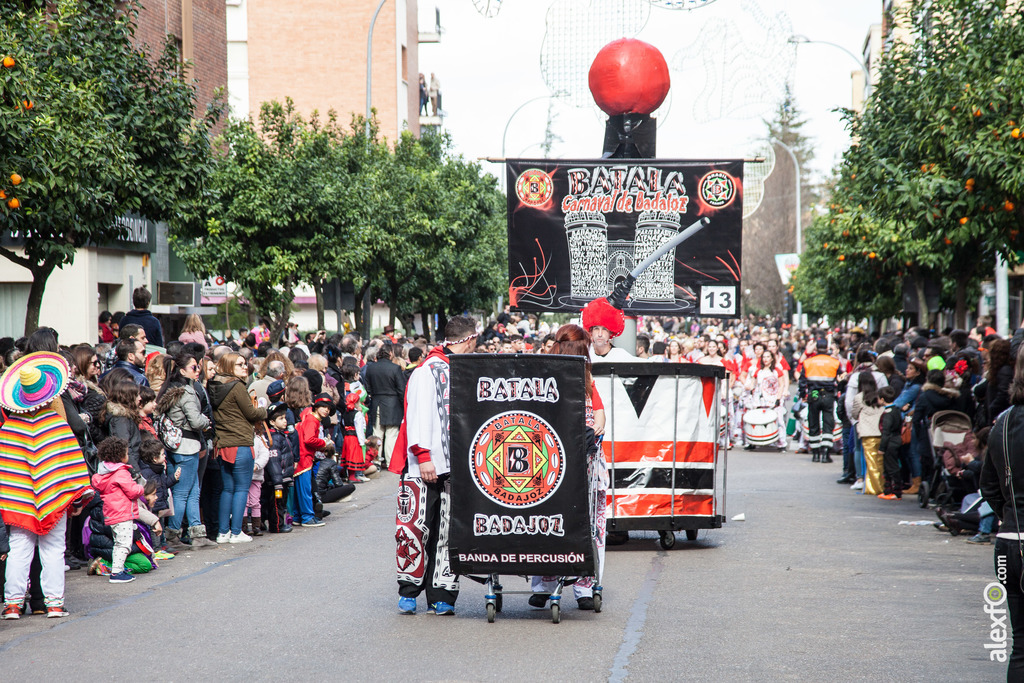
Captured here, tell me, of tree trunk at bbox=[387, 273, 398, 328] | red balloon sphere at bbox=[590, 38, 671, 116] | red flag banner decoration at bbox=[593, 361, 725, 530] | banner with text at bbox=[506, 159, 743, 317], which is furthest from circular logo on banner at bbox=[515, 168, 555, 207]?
tree trunk at bbox=[387, 273, 398, 328]

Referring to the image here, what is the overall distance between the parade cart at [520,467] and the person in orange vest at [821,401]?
13213mm

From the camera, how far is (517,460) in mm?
7355

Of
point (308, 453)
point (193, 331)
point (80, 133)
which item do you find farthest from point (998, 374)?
point (80, 133)

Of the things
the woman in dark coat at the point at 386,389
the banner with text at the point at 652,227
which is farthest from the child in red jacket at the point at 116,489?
the woman in dark coat at the point at 386,389

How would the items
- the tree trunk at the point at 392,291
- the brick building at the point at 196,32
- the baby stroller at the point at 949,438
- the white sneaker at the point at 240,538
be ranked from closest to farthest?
the white sneaker at the point at 240,538 → the baby stroller at the point at 949,438 → the brick building at the point at 196,32 → the tree trunk at the point at 392,291

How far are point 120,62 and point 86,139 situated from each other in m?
3.02

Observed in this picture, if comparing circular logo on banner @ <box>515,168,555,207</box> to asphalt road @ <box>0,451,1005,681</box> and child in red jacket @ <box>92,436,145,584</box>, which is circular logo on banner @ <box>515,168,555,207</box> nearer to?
asphalt road @ <box>0,451,1005,681</box>

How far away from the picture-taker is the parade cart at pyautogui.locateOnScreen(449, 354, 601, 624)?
7.29m

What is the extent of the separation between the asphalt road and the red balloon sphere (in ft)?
16.6

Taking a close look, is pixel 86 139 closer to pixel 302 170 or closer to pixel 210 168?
pixel 210 168

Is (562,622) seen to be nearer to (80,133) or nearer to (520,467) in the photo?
(520,467)

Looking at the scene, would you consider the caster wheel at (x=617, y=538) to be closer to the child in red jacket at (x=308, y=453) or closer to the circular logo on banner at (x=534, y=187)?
the child in red jacket at (x=308, y=453)

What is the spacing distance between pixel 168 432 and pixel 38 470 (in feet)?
7.85

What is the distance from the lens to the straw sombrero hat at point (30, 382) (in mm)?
7711
